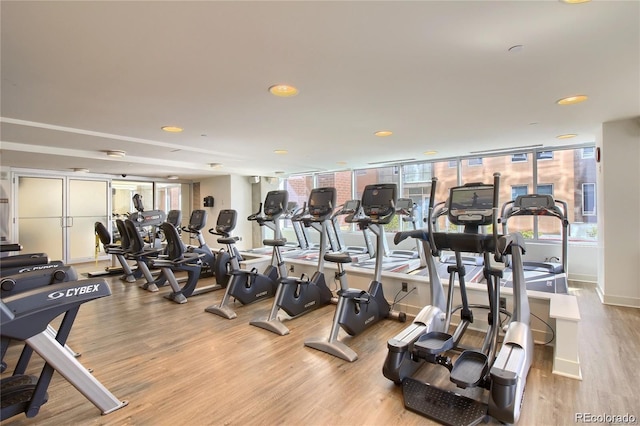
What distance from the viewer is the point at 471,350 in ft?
7.80

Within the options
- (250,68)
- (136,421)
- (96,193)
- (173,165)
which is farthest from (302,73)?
(96,193)

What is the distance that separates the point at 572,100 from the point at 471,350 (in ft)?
8.79

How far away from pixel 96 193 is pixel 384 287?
787cm

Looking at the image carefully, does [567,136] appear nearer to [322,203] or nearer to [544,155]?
[544,155]

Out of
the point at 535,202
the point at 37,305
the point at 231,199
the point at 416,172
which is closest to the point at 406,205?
the point at 416,172

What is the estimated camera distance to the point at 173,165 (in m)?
6.61

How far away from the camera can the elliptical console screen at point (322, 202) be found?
3.73 metres

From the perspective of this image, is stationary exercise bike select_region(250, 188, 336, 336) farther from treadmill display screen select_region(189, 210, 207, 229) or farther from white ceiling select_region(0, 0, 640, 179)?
treadmill display screen select_region(189, 210, 207, 229)

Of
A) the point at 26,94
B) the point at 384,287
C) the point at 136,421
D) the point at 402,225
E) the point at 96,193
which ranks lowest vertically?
the point at 136,421

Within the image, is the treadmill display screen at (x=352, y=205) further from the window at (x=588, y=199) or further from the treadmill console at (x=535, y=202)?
the window at (x=588, y=199)

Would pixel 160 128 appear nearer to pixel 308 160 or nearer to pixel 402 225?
pixel 308 160

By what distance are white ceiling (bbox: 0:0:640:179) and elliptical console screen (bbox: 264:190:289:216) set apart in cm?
88

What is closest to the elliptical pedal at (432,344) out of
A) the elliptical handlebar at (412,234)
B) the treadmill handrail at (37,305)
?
the elliptical handlebar at (412,234)

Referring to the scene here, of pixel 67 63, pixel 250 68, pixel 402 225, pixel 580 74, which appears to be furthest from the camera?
pixel 402 225
